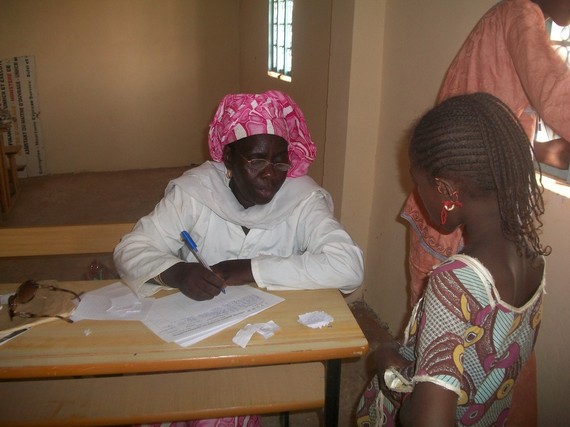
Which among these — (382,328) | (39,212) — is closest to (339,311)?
(382,328)

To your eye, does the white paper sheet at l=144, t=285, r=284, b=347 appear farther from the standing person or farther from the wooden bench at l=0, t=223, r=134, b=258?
the wooden bench at l=0, t=223, r=134, b=258

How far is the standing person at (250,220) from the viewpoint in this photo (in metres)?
1.58

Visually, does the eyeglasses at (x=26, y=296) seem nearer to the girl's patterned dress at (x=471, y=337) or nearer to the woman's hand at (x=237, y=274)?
the woman's hand at (x=237, y=274)

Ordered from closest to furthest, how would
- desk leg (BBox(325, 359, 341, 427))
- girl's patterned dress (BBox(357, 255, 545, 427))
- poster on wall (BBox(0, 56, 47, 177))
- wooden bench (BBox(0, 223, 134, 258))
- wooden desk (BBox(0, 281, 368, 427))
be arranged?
1. girl's patterned dress (BBox(357, 255, 545, 427))
2. wooden desk (BBox(0, 281, 368, 427))
3. desk leg (BBox(325, 359, 341, 427))
4. wooden bench (BBox(0, 223, 134, 258))
5. poster on wall (BBox(0, 56, 47, 177))

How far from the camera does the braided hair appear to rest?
0.98 m

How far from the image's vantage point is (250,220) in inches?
72.1

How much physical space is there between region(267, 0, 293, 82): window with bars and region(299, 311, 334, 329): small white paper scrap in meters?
4.16

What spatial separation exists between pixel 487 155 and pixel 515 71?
79 centimetres

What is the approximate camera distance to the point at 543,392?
178cm

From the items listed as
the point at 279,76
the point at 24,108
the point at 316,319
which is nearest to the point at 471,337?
the point at 316,319

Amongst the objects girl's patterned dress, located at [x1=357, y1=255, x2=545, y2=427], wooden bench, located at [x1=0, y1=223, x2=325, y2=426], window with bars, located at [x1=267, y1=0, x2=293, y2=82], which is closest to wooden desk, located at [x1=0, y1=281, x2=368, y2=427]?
wooden bench, located at [x1=0, y1=223, x2=325, y2=426]

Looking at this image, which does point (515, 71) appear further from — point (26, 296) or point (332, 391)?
point (26, 296)

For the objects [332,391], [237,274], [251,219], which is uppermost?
[251,219]

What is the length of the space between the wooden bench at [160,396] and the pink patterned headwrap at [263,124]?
0.87m
